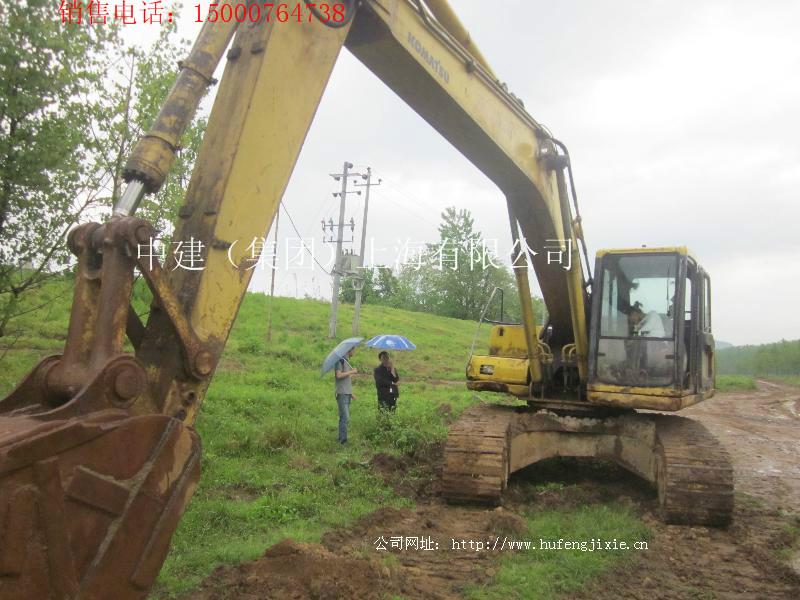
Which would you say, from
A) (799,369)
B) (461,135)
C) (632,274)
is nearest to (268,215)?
(461,135)

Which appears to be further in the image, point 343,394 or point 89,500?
point 343,394

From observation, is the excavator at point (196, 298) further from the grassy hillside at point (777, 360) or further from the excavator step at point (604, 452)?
the grassy hillside at point (777, 360)

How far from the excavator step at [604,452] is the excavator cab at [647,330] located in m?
0.45

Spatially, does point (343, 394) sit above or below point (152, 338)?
below

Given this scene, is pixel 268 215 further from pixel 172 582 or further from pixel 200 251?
pixel 172 582

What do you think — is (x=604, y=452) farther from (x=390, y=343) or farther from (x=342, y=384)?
(x=390, y=343)

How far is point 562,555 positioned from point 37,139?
18.4 ft

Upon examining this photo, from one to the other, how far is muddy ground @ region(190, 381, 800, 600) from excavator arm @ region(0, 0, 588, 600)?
1809 mm

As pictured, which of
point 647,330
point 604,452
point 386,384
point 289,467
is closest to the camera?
point 647,330

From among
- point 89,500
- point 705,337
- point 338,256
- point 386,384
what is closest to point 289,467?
point 386,384

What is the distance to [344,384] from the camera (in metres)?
9.45

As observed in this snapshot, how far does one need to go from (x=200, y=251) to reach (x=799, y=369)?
46262 mm

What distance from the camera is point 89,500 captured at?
2.21 m

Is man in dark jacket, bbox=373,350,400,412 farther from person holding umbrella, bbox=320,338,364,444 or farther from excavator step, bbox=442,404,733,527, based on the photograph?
excavator step, bbox=442,404,733,527
